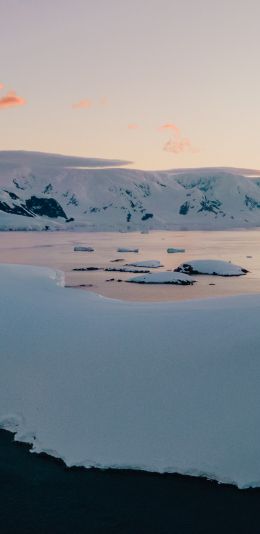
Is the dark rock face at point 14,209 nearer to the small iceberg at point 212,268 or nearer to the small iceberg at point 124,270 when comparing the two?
the small iceberg at point 124,270

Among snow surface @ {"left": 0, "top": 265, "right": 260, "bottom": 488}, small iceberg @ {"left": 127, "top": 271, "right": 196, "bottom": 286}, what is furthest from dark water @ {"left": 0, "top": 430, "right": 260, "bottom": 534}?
small iceberg @ {"left": 127, "top": 271, "right": 196, "bottom": 286}

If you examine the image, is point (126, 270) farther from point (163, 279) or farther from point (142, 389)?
point (142, 389)

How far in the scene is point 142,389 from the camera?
38.2 feet

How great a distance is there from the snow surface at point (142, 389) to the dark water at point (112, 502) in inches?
10.6

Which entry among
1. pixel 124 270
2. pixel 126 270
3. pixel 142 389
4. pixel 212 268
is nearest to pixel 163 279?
pixel 212 268

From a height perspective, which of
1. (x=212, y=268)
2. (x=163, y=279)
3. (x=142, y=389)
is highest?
(x=212, y=268)

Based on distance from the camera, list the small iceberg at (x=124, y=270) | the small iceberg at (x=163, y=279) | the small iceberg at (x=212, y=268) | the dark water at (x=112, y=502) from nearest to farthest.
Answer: the dark water at (x=112, y=502), the small iceberg at (x=163, y=279), the small iceberg at (x=212, y=268), the small iceberg at (x=124, y=270)

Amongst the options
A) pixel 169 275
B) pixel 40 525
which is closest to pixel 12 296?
pixel 40 525

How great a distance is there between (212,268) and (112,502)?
33.3m

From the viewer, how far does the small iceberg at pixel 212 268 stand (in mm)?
40375

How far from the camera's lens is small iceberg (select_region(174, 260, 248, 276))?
40375 mm

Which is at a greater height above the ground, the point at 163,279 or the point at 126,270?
the point at 126,270

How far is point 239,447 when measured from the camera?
397 inches

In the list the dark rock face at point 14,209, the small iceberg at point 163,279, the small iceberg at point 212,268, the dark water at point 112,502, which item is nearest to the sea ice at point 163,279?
the small iceberg at point 163,279
